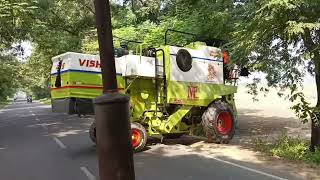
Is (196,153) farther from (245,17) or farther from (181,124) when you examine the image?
(245,17)

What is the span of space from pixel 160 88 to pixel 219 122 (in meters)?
2.23

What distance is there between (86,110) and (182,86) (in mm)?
2983

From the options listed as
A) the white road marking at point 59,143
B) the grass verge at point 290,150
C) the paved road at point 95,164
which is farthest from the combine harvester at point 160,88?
the grass verge at point 290,150

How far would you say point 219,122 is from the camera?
1553 centimetres

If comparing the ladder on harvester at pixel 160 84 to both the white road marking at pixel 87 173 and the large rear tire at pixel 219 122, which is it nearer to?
the large rear tire at pixel 219 122

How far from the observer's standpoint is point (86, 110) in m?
13.8

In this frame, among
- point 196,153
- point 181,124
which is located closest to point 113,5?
point 181,124

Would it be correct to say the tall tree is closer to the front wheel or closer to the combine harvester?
the combine harvester

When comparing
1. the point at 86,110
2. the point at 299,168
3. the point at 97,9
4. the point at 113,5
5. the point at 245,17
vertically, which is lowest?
the point at 299,168

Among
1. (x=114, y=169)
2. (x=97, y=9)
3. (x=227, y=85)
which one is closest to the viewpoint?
(x=114, y=169)

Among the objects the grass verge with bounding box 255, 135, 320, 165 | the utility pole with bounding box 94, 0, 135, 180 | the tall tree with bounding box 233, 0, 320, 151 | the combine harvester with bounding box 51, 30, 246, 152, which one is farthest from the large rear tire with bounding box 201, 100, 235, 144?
the utility pole with bounding box 94, 0, 135, 180

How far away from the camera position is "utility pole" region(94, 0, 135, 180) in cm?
250

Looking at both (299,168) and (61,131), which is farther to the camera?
(61,131)

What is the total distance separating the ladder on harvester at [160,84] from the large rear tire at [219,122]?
1364 millimetres
